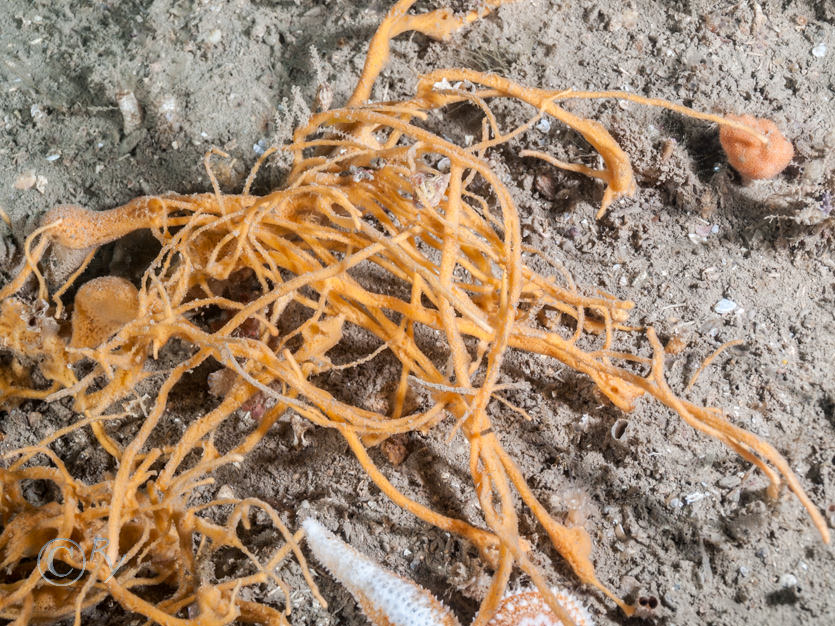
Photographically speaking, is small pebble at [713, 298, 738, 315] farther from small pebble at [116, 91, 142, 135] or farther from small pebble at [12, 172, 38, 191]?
small pebble at [12, 172, 38, 191]

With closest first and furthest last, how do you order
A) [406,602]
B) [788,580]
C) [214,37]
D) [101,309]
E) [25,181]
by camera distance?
[406,602], [788,580], [101,309], [25,181], [214,37]

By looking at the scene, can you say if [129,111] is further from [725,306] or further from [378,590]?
[725,306]

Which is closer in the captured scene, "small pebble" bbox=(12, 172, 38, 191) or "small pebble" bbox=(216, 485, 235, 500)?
"small pebble" bbox=(216, 485, 235, 500)

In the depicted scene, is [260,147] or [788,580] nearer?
[788,580]

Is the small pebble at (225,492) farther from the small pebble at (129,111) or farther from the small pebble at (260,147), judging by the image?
the small pebble at (129,111)

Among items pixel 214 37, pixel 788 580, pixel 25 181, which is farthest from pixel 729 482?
pixel 25 181

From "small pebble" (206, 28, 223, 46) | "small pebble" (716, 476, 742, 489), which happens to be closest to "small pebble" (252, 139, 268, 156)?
"small pebble" (206, 28, 223, 46)

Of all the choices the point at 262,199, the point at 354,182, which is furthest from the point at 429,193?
the point at 262,199
